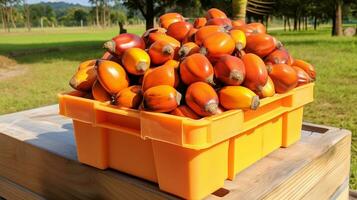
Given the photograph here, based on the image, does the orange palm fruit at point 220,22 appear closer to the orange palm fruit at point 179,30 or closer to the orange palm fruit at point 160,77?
the orange palm fruit at point 179,30

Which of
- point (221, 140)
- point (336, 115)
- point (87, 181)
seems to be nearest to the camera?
point (221, 140)

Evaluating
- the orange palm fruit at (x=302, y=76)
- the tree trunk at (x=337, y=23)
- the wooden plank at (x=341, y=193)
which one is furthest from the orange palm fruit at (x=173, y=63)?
the tree trunk at (x=337, y=23)

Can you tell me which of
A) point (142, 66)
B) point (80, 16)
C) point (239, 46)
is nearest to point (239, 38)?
point (239, 46)

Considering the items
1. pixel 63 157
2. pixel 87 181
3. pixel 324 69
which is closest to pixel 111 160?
pixel 87 181

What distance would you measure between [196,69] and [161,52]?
0.63 feet

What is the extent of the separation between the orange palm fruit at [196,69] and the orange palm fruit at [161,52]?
0.39ft

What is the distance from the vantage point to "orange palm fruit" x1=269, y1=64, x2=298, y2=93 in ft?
4.69

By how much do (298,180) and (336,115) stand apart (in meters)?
3.67

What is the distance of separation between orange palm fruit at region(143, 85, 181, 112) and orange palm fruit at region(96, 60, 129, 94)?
18 centimetres

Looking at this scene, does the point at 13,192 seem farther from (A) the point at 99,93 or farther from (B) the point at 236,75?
(B) the point at 236,75

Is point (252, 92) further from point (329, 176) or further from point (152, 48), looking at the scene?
point (329, 176)

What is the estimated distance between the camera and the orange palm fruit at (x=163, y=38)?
1.43 m

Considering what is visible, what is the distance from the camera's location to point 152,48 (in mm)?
1359

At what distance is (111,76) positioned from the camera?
4.24 feet
